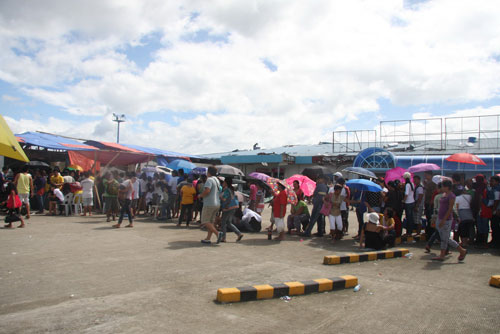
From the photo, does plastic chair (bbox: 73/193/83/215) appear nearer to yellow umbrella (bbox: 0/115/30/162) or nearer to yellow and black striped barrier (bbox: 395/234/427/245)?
yellow umbrella (bbox: 0/115/30/162)

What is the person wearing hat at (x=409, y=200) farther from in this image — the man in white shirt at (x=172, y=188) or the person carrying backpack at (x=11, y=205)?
the person carrying backpack at (x=11, y=205)

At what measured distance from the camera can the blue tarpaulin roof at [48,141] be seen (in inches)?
680

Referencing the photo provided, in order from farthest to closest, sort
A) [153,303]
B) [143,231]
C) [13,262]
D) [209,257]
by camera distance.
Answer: [143,231] → [209,257] → [13,262] → [153,303]

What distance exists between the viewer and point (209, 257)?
7.48 metres

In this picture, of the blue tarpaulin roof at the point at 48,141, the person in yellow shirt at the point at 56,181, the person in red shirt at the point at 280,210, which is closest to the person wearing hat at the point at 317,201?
the person in red shirt at the point at 280,210

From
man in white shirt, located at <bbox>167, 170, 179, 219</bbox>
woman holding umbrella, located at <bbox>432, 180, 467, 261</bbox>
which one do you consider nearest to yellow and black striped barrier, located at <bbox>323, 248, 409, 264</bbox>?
woman holding umbrella, located at <bbox>432, 180, 467, 261</bbox>

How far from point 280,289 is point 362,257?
3.28m

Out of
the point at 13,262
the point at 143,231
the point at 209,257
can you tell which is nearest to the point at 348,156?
the point at 143,231

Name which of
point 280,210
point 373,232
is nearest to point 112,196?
point 280,210

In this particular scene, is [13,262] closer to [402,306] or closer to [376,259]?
[402,306]

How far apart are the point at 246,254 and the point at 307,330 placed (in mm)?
3949

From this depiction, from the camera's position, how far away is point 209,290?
530 centimetres

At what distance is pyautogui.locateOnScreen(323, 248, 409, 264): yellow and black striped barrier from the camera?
728 centimetres

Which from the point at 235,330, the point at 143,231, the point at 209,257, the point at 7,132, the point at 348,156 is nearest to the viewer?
the point at 7,132
